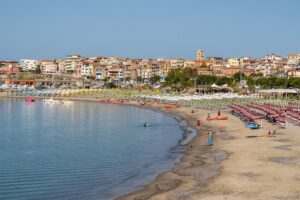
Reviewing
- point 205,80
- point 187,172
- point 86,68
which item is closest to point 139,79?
point 86,68

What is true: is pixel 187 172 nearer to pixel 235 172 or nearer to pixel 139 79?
pixel 235 172

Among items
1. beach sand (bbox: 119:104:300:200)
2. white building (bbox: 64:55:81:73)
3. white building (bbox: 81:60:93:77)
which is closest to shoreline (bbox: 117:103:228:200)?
beach sand (bbox: 119:104:300:200)

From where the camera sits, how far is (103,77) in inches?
5915

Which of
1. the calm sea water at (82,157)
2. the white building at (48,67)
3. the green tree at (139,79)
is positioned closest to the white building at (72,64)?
the white building at (48,67)

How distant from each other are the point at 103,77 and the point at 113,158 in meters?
125

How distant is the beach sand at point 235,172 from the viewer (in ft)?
55.6

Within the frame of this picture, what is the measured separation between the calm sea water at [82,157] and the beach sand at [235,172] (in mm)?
1130

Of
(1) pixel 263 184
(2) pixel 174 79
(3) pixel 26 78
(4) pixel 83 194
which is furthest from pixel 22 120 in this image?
(3) pixel 26 78

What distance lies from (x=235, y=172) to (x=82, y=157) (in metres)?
9.70

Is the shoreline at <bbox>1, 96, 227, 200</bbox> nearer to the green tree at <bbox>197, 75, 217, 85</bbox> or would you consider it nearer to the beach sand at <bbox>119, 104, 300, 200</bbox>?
the beach sand at <bbox>119, 104, 300, 200</bbox>

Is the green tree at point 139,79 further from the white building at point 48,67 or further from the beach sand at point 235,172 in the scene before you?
the beach sand at point 235,172

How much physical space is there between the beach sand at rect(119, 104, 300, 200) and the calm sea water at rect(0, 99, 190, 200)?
3.71 ft

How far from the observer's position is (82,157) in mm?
26719

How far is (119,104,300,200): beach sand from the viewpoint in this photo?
55.6 ft
